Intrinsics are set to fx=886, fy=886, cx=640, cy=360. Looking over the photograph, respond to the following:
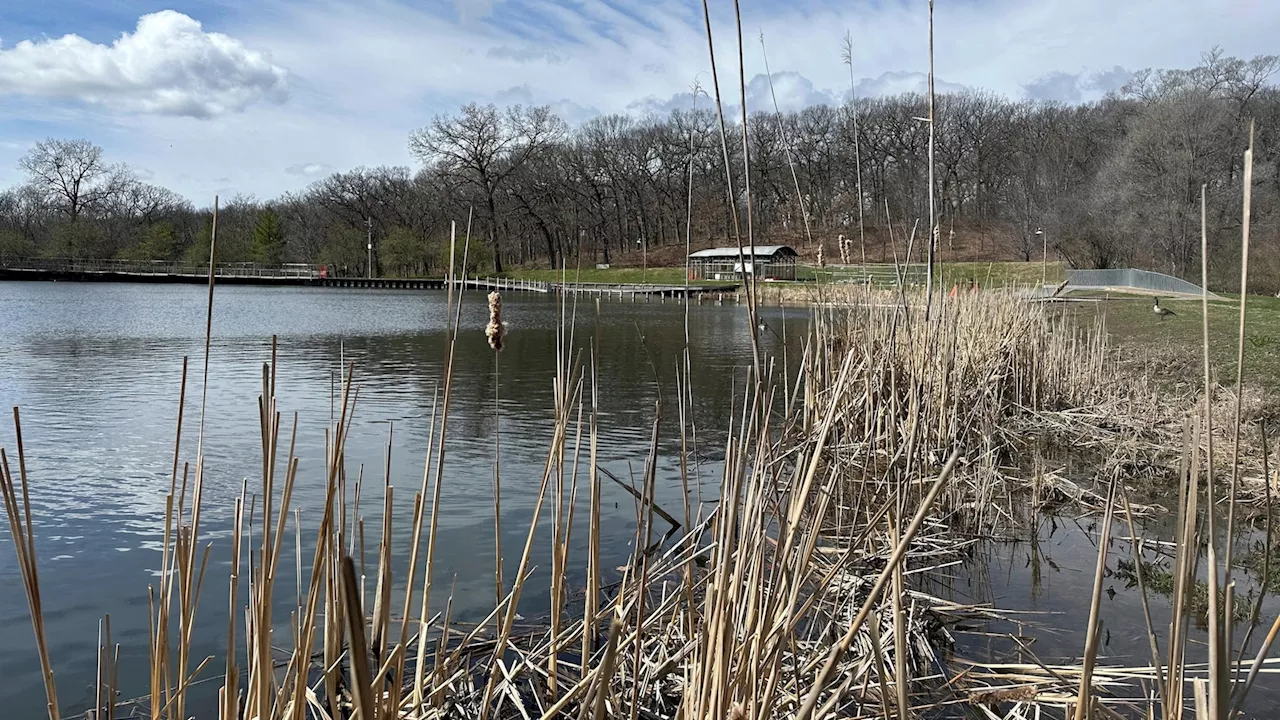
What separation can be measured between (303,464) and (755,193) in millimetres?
46570

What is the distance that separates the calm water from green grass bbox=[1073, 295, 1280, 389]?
272 cm

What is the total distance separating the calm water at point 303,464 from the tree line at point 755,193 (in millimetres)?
18381

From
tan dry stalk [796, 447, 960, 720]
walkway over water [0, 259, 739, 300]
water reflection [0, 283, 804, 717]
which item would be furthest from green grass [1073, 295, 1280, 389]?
walkway over water [0, 259, 739, 300]

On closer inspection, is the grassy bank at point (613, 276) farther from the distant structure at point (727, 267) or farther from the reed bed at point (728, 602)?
the reed bed at point (728, 602)

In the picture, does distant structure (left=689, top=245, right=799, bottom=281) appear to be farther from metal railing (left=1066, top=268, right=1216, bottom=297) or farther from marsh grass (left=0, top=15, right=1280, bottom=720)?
marsh grass (left=0, top=15, right=1280, bottom=720)

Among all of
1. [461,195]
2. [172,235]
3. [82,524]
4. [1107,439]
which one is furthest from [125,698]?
[172,235]

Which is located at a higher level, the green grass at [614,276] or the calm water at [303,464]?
the green grass at [614,276]

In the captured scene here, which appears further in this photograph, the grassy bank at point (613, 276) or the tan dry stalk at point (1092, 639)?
the grassy bank at point (613, 276)

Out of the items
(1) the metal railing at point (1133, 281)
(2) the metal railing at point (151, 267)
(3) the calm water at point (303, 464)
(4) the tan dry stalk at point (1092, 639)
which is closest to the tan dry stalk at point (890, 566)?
(4) the tan dry stalk at point (1092, 639)

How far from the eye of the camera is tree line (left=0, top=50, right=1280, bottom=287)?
34.6 m

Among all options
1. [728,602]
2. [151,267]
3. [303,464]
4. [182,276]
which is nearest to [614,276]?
[182,276]

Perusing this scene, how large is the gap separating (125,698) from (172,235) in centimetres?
6969

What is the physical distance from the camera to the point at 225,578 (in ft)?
16.4

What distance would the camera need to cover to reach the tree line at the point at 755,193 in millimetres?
34594
